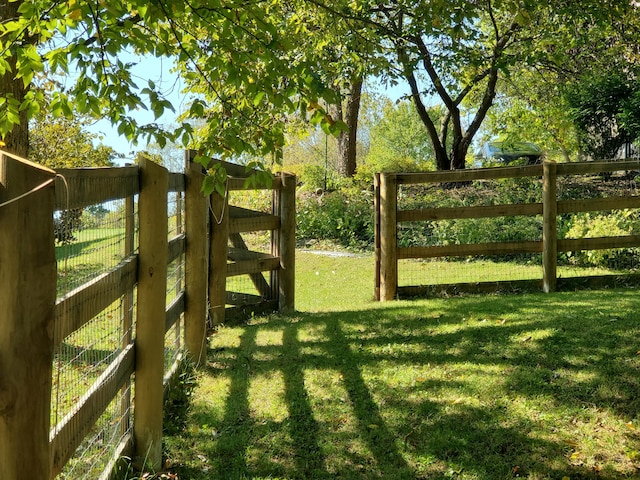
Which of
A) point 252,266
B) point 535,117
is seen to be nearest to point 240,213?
point 252,266

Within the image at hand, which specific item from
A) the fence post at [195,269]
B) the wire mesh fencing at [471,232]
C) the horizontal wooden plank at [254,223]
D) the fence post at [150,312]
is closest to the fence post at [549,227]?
the wire mesh fencing at [471,232]

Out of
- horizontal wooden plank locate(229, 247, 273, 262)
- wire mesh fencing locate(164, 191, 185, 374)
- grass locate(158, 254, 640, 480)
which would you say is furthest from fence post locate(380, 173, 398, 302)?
wire mesh fencing locate(164, 191, 185, 374)

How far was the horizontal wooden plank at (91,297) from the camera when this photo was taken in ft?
7.97

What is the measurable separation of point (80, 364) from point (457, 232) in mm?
10774

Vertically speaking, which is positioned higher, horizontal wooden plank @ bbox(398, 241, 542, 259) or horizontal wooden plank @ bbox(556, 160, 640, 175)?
horizontal wooden plank @ bbox(556, 160, 640, 175)

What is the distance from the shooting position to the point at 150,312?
3.64m

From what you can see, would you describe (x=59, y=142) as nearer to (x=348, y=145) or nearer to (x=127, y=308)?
(x=348, y=145)

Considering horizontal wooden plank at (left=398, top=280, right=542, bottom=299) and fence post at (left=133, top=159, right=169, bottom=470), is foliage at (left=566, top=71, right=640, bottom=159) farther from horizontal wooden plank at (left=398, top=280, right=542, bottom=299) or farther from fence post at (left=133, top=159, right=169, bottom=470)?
fence post at (left=133, top=159, right=169, bottom=470)

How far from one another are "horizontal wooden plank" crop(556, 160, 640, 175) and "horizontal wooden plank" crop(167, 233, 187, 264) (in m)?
5.12

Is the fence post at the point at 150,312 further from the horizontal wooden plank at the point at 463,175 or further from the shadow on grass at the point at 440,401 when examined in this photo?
the horizontal wooden plank at the point at 463,175

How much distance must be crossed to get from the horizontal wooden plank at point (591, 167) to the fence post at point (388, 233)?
216 cm

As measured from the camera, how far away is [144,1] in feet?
12.8

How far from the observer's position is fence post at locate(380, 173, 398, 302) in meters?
8.15

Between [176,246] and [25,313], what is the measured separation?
3.29m
